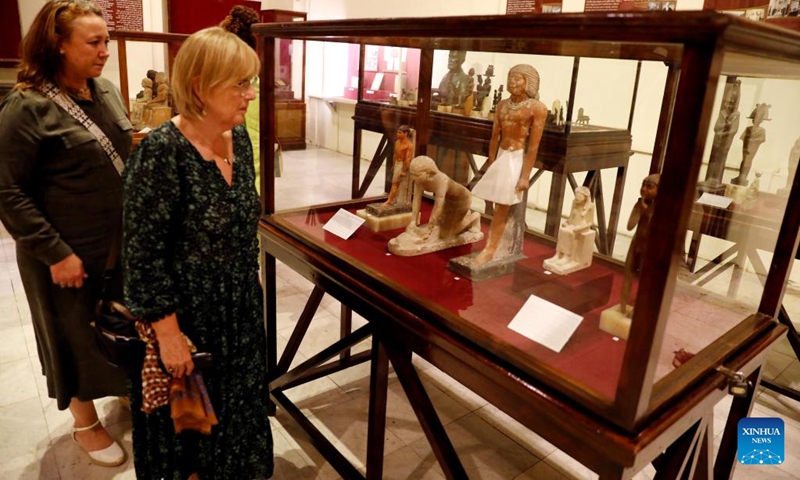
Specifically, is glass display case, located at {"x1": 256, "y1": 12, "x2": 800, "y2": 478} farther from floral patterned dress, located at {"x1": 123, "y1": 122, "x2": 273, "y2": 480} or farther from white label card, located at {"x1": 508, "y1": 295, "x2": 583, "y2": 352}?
floral patterned dress, located at {"x1": 123, "y1": 122, "x2": 273, "y2": 480}

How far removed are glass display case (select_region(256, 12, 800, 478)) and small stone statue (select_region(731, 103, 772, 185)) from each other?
0.01 m

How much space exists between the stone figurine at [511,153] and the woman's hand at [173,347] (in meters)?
0.87

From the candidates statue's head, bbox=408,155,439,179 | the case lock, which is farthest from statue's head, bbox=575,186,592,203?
the case lock

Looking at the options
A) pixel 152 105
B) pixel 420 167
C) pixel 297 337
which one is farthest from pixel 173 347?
pixel 152 105

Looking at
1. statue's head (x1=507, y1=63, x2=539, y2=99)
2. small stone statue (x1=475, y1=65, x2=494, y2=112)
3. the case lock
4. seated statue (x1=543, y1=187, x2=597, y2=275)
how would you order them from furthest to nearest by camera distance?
1. small stone statue (x1=475, y1=65, x2=494, y2=112)
2. seated statue (x1=543, y1=187, x2=597, y2=275)
3. statue's head (x1=507, y1=63, x2=539, y2=99)
4. the case lock

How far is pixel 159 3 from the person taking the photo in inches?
289

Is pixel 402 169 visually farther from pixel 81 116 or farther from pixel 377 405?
pixel 81 116

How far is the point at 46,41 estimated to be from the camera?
1.72 meters

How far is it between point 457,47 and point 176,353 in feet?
4.38

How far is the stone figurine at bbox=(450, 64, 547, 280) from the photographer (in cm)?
177

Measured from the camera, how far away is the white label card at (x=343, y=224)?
214 cm

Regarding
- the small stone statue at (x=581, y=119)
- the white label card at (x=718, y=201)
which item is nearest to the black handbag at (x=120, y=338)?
the white label card at (x=718, y=201)

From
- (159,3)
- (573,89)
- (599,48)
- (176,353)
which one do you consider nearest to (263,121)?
(176,353)

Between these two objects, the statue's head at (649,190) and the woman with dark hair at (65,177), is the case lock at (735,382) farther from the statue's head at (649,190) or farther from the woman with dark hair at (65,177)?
the woman with dark hair at (65,177)
